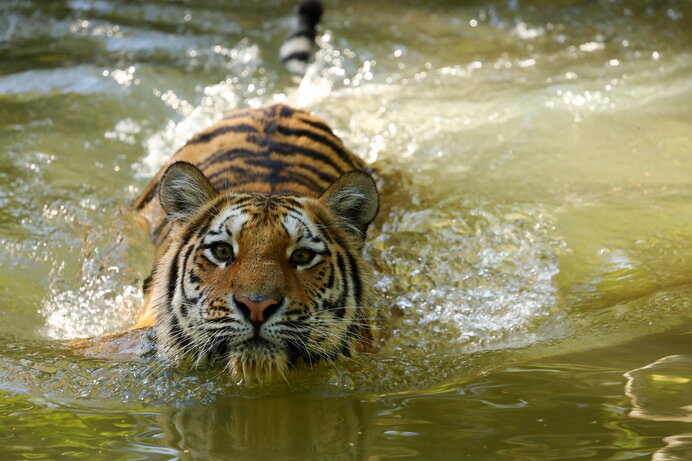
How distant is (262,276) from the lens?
2299 millimetres

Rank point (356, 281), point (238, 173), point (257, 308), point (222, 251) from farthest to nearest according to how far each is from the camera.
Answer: point (238, 173) → point (356, 281) → point (222, 251) → point (257, 308)

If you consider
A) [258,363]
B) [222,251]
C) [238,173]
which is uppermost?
[238,173]

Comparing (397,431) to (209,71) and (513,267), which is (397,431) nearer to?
(513,267)

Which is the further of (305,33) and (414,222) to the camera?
(305,33)

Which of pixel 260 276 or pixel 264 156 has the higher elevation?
pixel 264 156

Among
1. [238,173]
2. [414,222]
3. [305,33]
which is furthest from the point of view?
[305,33]

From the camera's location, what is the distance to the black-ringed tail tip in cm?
513

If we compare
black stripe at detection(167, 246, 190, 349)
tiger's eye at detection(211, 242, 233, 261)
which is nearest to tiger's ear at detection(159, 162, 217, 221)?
black stripe at detection(167, 246, 190, 349)

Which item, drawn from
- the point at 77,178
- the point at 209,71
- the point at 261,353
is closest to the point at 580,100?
the point at 209,71

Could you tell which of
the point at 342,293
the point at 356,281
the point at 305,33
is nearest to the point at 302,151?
the point at 356,281

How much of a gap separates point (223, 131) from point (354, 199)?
120 centimetres

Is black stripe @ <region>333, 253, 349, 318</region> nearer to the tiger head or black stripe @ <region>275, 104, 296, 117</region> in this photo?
the tiger head

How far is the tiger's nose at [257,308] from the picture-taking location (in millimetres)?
2246

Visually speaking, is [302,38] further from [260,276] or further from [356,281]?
[260,276]
